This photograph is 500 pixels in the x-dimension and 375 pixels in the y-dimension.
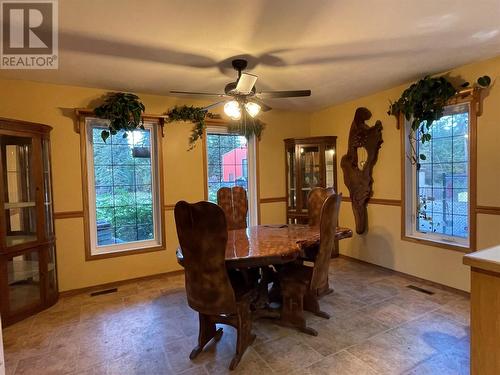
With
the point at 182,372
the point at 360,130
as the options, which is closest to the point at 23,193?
the point at 182,372

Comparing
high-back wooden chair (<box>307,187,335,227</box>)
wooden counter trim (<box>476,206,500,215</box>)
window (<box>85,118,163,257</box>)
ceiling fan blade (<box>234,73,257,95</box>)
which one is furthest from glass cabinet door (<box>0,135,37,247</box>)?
wooden counter trim (<box>476,206,500,215</box>)

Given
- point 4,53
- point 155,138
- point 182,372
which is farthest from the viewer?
point 155,138

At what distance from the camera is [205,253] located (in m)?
1.86

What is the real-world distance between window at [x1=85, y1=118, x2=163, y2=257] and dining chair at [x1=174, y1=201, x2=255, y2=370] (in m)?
2.06

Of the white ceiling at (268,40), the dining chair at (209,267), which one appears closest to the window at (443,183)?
the white ceiling at (268,40)

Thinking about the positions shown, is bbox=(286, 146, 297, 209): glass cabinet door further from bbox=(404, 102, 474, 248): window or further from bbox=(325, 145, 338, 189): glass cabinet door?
bbox=(404, 102, 474, 248): window

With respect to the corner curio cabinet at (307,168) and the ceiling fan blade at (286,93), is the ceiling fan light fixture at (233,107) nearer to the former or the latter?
the ceiling fan blade at (286,93)

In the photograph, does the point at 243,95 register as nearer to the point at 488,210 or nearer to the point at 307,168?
the point at 307,168

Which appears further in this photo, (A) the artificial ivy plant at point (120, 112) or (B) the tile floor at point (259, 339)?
(A) the artificial ivy plant at point (120, 112)

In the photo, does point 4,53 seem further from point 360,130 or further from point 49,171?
point 360,130

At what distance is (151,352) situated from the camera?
Result: 2188 millimetres

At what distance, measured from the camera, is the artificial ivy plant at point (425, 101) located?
2961 millimetres

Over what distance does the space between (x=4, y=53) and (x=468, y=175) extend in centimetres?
462

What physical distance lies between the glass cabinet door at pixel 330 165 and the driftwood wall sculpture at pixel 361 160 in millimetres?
262
